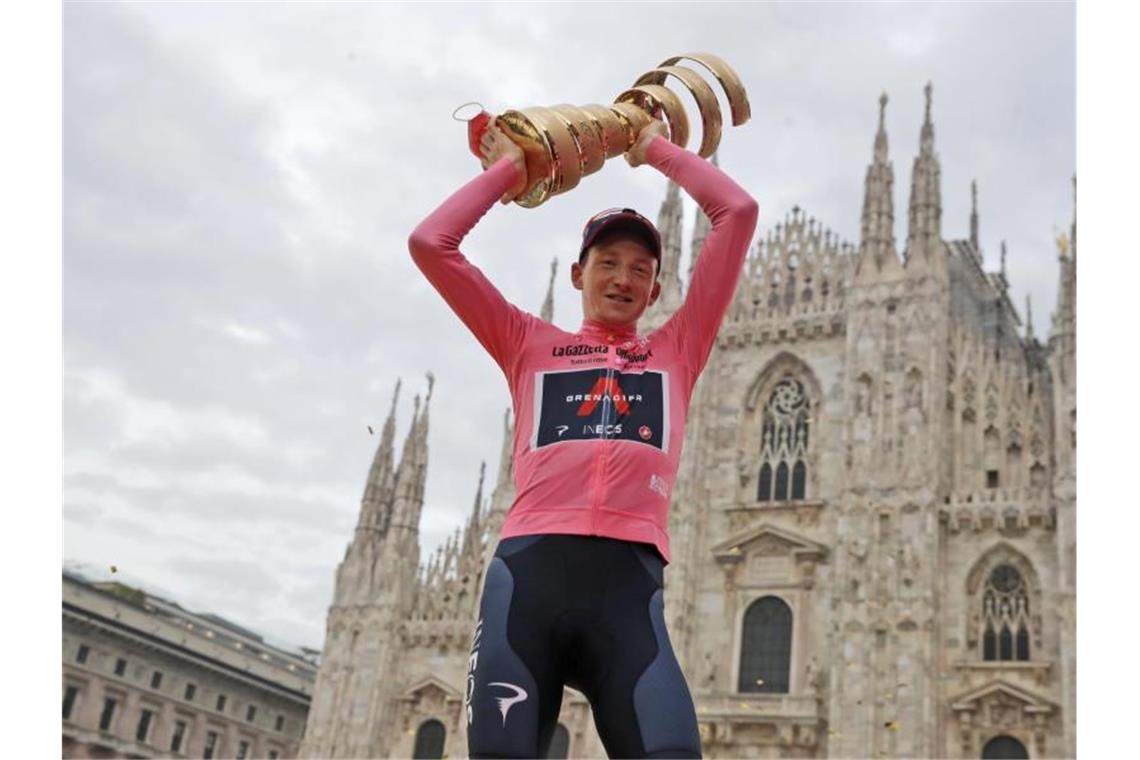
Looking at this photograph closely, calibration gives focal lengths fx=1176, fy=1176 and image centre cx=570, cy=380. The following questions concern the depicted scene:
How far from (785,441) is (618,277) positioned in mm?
23243

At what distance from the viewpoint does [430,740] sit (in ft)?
88.6

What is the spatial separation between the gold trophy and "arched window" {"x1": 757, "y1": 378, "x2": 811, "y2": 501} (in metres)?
22.2

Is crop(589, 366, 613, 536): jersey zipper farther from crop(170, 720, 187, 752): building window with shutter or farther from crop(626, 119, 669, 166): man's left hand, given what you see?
crop(170, 720, 187, 752): building window with shutter

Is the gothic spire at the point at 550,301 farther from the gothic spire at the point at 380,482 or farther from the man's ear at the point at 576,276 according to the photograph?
the man's ear at the point at 576,276

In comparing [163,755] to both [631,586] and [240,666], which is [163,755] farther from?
[631,586]

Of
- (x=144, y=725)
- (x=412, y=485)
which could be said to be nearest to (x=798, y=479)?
(x=412, y=485)

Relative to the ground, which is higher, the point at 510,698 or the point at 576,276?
the point at 576,276

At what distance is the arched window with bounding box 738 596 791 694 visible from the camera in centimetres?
2356

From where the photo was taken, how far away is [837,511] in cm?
2384

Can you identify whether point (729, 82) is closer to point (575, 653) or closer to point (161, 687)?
point (575, 653)

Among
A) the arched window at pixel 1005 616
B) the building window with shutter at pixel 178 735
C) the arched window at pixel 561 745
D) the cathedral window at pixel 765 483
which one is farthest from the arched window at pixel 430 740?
the building window with shutter at pixel 178 735

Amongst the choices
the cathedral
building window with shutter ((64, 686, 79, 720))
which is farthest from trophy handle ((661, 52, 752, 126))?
building window with shutter ((64, 686, 79, 720))

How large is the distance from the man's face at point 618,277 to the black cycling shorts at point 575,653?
2.16 ft

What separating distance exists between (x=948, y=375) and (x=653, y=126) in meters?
22.2
